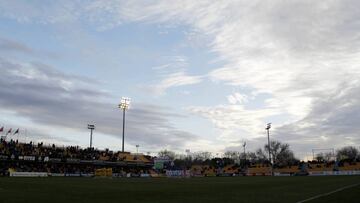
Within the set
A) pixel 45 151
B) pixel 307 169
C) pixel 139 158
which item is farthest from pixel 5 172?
pixel 307 169

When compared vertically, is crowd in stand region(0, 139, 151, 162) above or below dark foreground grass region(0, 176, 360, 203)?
above

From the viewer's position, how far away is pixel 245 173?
11756 cm

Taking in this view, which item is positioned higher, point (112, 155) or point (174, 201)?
point (112, 155)

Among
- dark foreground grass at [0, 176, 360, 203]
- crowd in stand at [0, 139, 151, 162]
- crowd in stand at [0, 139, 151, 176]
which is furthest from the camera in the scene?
crowd in stand at [0, 139, 151, 162]

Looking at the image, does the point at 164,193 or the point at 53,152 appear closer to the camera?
the point at 164,193

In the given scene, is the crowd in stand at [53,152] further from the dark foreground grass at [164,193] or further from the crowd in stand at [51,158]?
the dark foreground grass at [164,193]

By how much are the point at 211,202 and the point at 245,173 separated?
9781 cm

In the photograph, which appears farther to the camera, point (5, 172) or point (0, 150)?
point (0, 150)

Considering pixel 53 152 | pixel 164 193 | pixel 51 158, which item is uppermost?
pixel 53 152

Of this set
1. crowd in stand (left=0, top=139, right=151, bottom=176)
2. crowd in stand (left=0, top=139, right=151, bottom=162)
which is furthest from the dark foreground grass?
crowd in stand (left=0, top=139, right=151, bottom=162)

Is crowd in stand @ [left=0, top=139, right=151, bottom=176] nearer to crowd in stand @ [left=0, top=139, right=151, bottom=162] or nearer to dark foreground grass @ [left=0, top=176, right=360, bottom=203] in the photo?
crowd in stand @ [left=0, top=139, right=151, bottom=162]

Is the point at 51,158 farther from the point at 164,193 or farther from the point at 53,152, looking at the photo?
the point at 164,193

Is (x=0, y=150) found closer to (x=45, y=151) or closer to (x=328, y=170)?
(x=45, y=151)

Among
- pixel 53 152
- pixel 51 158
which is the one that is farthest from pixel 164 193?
pixel 53 152
